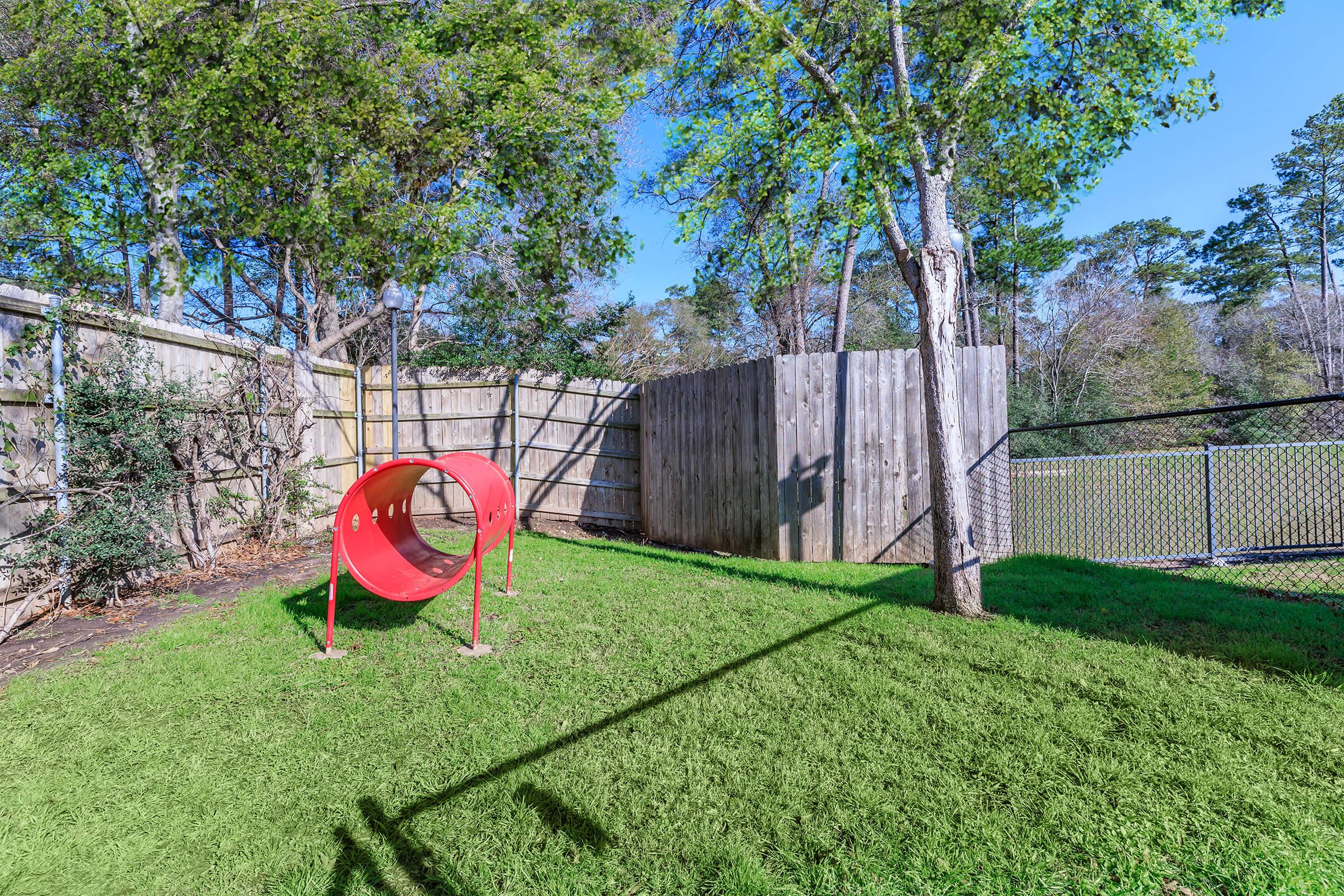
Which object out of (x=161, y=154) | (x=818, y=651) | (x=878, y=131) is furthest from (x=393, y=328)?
(x=818, y=651)

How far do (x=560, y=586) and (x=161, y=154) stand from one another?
269 inches

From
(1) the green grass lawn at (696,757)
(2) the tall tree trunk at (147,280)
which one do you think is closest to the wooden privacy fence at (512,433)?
(2) the tall tree trunk at (147,280)

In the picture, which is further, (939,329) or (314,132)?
(314,132)

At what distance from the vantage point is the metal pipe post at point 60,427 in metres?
3.75

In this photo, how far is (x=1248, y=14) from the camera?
4289 mm

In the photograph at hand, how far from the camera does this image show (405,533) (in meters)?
4.55

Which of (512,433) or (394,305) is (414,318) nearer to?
(512,433)

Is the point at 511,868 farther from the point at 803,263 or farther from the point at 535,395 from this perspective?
the point at 535,395

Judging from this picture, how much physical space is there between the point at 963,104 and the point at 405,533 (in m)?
5.24

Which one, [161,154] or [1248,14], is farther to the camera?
[161,154]

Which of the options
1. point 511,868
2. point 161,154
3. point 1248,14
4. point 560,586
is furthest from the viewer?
point 161,154

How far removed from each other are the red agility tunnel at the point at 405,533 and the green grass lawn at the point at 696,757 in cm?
34

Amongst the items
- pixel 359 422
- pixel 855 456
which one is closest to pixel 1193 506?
pixel 855 456

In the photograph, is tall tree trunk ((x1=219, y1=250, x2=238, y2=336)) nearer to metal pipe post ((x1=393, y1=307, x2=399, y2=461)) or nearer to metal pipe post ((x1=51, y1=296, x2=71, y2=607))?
metal pipe post ((x1=393, y1=307, x2=399, y2=461))
